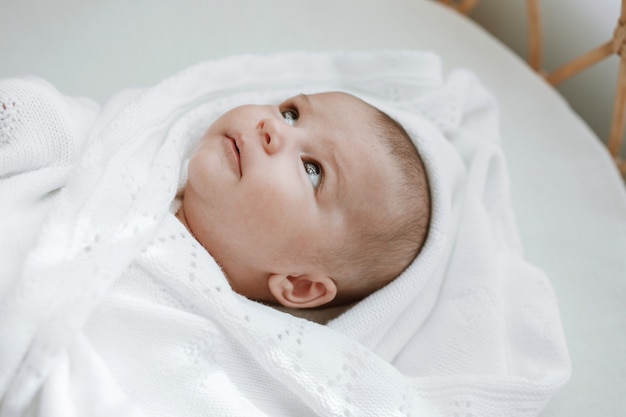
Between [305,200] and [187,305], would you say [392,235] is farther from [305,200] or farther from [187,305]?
[187,305]

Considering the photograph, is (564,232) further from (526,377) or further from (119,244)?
(119,244)

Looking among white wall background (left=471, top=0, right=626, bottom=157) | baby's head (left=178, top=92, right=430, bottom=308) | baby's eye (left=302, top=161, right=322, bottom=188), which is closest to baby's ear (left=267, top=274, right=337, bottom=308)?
baby's head (left=178, top=92, right=430, bottom=308)

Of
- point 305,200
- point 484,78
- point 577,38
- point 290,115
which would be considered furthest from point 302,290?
point 577,38

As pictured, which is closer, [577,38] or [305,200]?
[305,200]

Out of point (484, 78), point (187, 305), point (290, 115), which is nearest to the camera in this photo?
point (187, 305)

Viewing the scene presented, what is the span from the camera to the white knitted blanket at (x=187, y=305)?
82 centimetres

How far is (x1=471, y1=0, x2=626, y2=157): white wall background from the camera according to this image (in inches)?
58.7

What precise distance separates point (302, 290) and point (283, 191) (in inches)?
6.1

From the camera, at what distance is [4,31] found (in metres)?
1.23

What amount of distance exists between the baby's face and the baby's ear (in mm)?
14

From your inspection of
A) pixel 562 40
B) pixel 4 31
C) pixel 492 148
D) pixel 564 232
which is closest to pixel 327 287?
pixel 492 148

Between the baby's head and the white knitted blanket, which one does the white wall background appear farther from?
the baby's head

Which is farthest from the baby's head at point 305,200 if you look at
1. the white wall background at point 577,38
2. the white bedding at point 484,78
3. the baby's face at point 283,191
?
the white wall background at point 577,38

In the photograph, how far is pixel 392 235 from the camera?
96 centimetres
